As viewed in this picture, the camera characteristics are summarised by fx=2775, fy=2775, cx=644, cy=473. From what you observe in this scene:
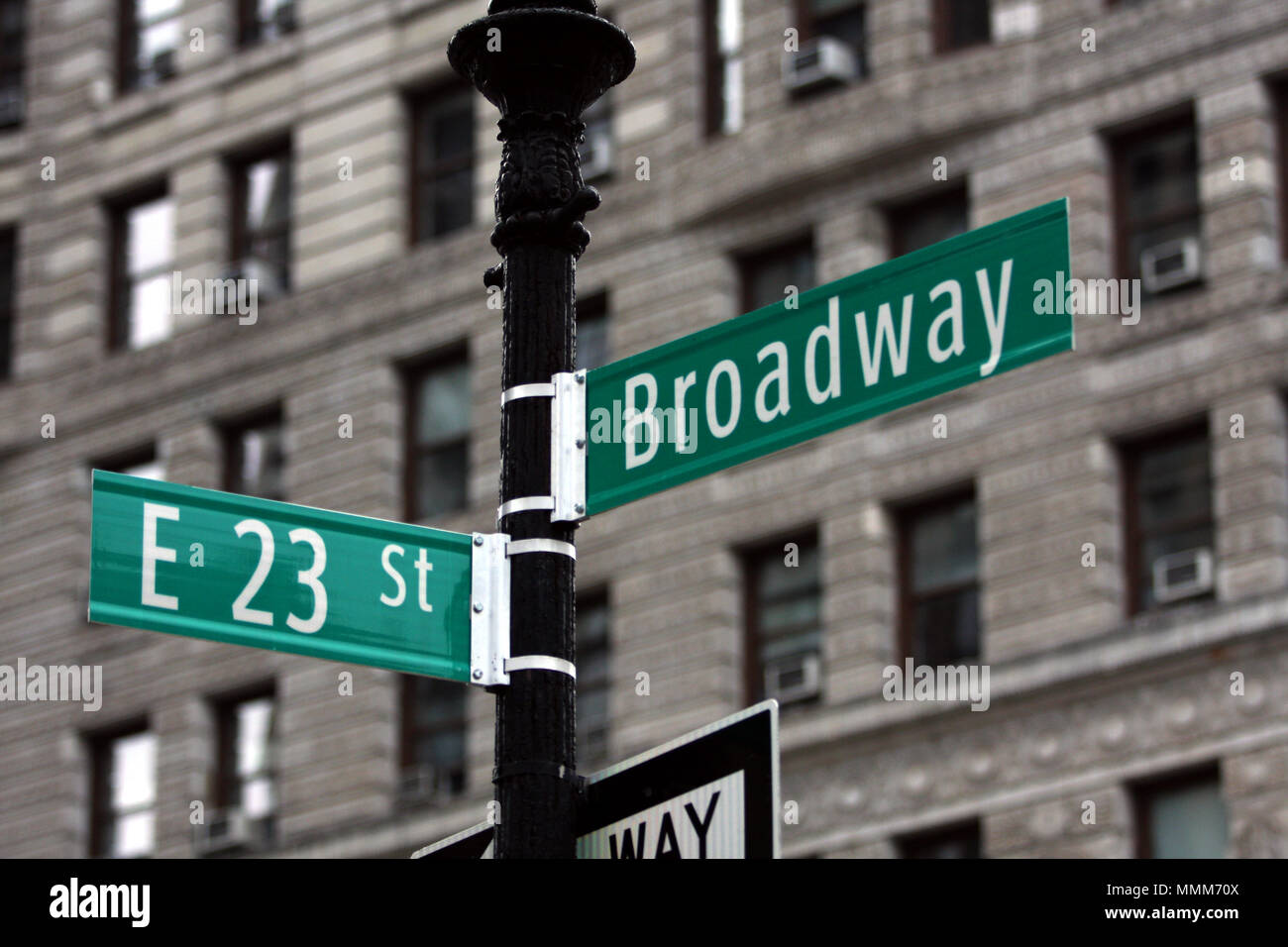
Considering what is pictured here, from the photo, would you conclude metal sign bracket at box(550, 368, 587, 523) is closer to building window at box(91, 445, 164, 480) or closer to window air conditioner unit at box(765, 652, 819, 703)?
window air conditioner unit at box(765, 652, 819, 703)

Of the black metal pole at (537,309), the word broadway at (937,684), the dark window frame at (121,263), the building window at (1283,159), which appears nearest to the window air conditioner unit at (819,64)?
the building window at (1283,159)

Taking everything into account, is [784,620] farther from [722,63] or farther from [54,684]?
[54,684]

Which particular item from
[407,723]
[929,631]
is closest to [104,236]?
[407,723]

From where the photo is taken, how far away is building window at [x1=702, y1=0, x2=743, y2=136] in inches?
1299

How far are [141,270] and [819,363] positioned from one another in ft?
107

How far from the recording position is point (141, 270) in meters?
39.1

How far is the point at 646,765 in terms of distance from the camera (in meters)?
7.10

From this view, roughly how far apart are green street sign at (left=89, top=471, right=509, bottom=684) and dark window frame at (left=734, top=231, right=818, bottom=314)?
959 inches

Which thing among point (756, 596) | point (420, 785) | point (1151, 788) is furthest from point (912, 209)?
point (420, 785)

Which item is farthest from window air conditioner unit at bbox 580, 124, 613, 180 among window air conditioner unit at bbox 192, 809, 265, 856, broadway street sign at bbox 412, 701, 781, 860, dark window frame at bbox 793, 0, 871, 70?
broadway street sign at bbox 412, 701, 781, 860

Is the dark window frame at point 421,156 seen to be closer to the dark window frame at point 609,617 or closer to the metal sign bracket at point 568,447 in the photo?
the dark window frame at point 609,617

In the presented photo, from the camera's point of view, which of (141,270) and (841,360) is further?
(141,270)

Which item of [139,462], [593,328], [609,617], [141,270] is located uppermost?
[141,270]
